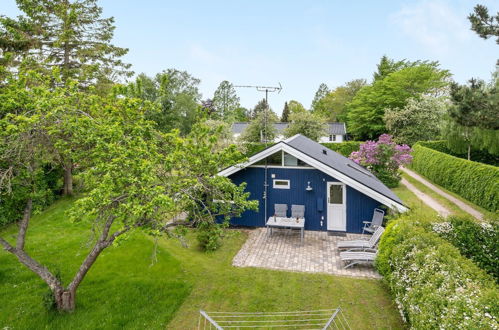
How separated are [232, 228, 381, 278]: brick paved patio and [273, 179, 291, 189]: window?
195 centimetres

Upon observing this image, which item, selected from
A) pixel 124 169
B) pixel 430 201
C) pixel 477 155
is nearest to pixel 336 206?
pixel 430 201

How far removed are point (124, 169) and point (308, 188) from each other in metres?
8.36

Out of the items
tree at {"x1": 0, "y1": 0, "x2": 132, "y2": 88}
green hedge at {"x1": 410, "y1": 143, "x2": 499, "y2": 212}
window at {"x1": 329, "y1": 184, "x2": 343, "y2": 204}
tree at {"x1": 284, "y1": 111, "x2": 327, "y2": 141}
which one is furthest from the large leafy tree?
green hedge at {"x1": 410, "y1": 143, "x2": 499, "y2": 212}

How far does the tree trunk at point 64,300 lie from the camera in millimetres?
6312

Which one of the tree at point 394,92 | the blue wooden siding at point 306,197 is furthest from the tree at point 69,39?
the tree at point 394,92

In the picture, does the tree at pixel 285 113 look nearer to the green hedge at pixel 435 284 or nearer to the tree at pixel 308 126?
the tree at pixel 308 126

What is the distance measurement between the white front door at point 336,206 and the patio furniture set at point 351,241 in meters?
0.92

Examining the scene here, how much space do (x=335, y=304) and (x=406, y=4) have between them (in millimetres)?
17881

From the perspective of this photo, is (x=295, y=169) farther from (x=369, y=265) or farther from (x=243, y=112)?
(x=243, y=112)

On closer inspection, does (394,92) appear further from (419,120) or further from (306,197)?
(306,197)

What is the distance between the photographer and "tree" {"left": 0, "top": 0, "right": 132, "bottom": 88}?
14211 millimetres

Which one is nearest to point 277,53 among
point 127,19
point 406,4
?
point 406,4

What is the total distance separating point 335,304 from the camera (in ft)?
22.8

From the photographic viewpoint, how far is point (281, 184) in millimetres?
12352
